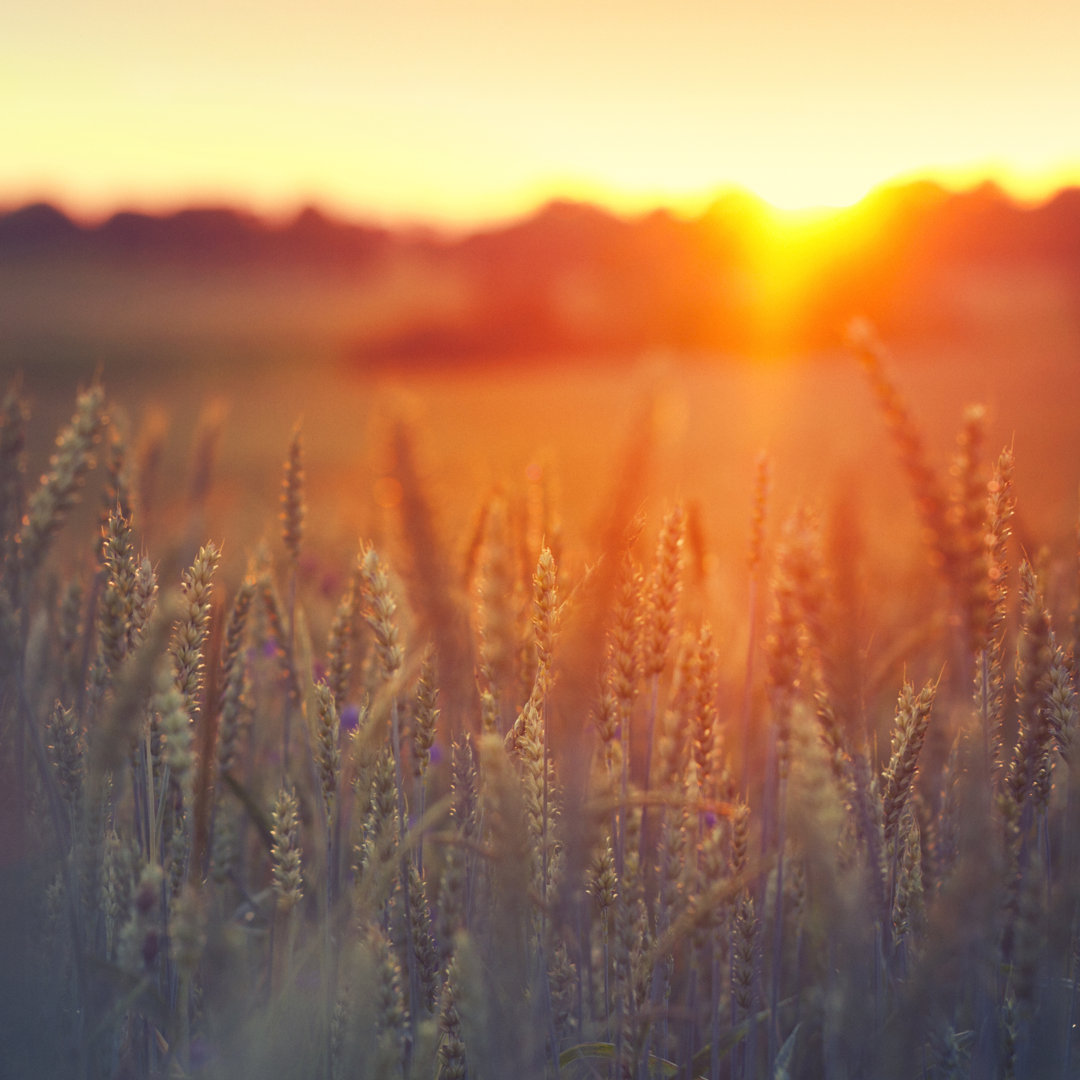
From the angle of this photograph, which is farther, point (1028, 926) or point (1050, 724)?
point (1050, 724)

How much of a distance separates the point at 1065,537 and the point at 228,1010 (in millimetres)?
1731

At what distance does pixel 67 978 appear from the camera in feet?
4.60

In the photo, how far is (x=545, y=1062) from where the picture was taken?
1.26 meters

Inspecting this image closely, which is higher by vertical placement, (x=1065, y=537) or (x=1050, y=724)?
(x=1065, y=537)

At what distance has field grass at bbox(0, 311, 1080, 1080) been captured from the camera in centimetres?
84

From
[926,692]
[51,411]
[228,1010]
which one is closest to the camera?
[228,1010]

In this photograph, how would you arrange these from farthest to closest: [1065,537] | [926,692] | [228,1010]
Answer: [1065,537]
[926,692]
[228,1010]

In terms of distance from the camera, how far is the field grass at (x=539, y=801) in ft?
2.76

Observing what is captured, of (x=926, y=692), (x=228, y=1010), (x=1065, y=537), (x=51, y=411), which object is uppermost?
(x=51, y=411)

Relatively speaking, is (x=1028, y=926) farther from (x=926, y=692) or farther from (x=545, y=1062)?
(x=545, y=1062)

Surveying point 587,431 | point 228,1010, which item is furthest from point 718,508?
point 228,1010

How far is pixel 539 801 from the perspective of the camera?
1.24 m

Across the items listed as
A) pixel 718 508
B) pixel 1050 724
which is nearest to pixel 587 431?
pixel 718 508

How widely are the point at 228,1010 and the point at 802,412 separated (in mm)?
7784
